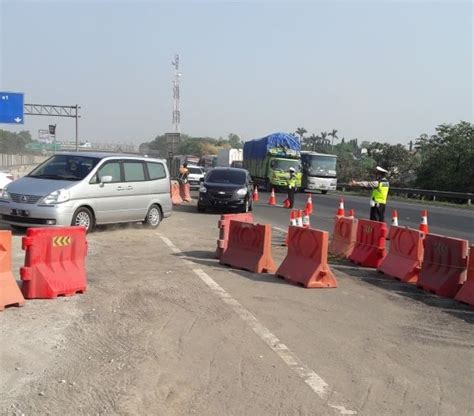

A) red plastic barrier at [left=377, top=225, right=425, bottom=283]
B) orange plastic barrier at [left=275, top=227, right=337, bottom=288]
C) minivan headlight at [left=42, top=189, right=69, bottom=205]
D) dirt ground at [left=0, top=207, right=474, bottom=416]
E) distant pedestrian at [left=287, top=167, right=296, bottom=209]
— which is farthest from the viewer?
distant pedestrian at [left=287, top=167, right=296, bottom=209]

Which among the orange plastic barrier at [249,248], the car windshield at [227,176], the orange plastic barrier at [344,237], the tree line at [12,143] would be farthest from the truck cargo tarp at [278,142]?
the tree line at [12,143]

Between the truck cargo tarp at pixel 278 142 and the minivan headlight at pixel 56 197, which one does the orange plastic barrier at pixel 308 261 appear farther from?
the truck cargo tarp at pixel 278 142

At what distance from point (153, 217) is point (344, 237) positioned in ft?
17.7

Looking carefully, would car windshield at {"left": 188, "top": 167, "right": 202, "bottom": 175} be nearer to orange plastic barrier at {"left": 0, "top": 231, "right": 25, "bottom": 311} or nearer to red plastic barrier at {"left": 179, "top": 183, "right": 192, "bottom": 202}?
red plastic barrier at {"left": 179, "top": 183, "right": 192, "bottom": 202}

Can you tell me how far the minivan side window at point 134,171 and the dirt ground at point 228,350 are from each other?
528cm

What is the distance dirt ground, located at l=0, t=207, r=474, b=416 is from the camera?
445 centimetres

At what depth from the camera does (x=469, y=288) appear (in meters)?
8.04

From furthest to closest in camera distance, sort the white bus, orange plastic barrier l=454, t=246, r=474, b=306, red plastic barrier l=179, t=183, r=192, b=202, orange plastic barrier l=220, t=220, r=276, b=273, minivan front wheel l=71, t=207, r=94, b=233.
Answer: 1. the white bus
2. red plastic barrier l=179, t=183, r=192, b=202
3. minivan front wheel l=71, t=207, r=94, b=233
4. orange plastic barrier l=220, t=220, r=276, b=273
5. orange plastic barrier l=454, t=246, r=474, b=306

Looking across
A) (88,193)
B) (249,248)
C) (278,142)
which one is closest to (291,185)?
(88,193)

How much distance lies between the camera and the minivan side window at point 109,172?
13173 mm

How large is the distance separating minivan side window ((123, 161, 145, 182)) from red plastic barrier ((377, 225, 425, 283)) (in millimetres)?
6609

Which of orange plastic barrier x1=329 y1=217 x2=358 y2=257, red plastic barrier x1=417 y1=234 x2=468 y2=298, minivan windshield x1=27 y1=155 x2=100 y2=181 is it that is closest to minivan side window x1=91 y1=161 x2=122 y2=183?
minivan windshield x1=27 y1=155 x2=100 y2=181

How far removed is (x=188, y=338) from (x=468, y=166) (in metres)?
45.9

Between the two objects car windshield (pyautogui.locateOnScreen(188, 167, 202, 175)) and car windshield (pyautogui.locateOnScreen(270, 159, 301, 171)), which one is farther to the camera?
car windshield (pyautogui.locateOnScreen(188, 167, 202, 175))
